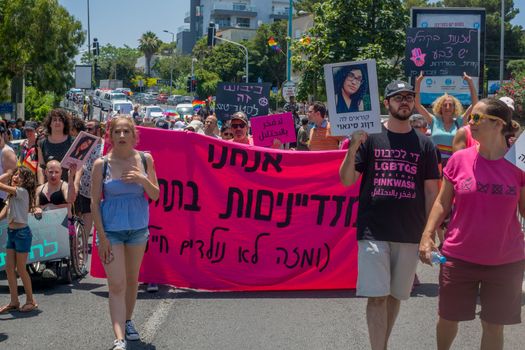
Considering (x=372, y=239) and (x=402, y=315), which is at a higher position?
(x=372, y=239)

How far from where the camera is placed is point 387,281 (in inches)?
205

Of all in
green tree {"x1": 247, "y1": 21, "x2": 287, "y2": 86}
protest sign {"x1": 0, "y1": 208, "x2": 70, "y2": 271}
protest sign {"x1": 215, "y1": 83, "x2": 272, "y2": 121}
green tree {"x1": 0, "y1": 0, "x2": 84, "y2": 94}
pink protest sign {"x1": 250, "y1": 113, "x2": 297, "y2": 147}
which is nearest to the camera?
protest sign {"x1": 0, "y1": 208, "x2": 70, "y2": 271}

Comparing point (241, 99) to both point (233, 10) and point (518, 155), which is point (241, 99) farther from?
point (233, 10)

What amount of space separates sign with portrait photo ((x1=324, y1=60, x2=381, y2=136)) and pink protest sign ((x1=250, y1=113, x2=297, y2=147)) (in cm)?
690

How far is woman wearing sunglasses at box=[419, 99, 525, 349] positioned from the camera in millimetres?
4719

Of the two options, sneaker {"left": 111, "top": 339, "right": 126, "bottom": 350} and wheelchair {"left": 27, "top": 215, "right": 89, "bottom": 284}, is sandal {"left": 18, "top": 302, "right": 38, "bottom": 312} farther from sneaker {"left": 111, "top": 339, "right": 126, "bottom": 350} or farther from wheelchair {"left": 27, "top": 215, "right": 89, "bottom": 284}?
sneaker {"left": 111, "top": 339, "right": 126, "bottom": 350}

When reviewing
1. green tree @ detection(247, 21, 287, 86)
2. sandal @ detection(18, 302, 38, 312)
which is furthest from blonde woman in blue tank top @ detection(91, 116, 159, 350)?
green tree @ detection(247, 21, 287, 86)

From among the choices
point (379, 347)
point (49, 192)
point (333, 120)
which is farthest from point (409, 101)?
point (49, 192)

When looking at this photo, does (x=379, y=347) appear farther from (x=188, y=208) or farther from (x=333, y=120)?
(x=188, y=208)

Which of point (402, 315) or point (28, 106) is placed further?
point (28, 106)

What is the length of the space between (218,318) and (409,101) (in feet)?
8.96

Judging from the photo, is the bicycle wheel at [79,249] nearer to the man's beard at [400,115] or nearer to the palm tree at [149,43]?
the man's beard at [400,115]

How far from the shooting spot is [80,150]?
28.3 feet

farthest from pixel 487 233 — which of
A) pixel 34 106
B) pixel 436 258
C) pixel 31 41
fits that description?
pixel 34 106
